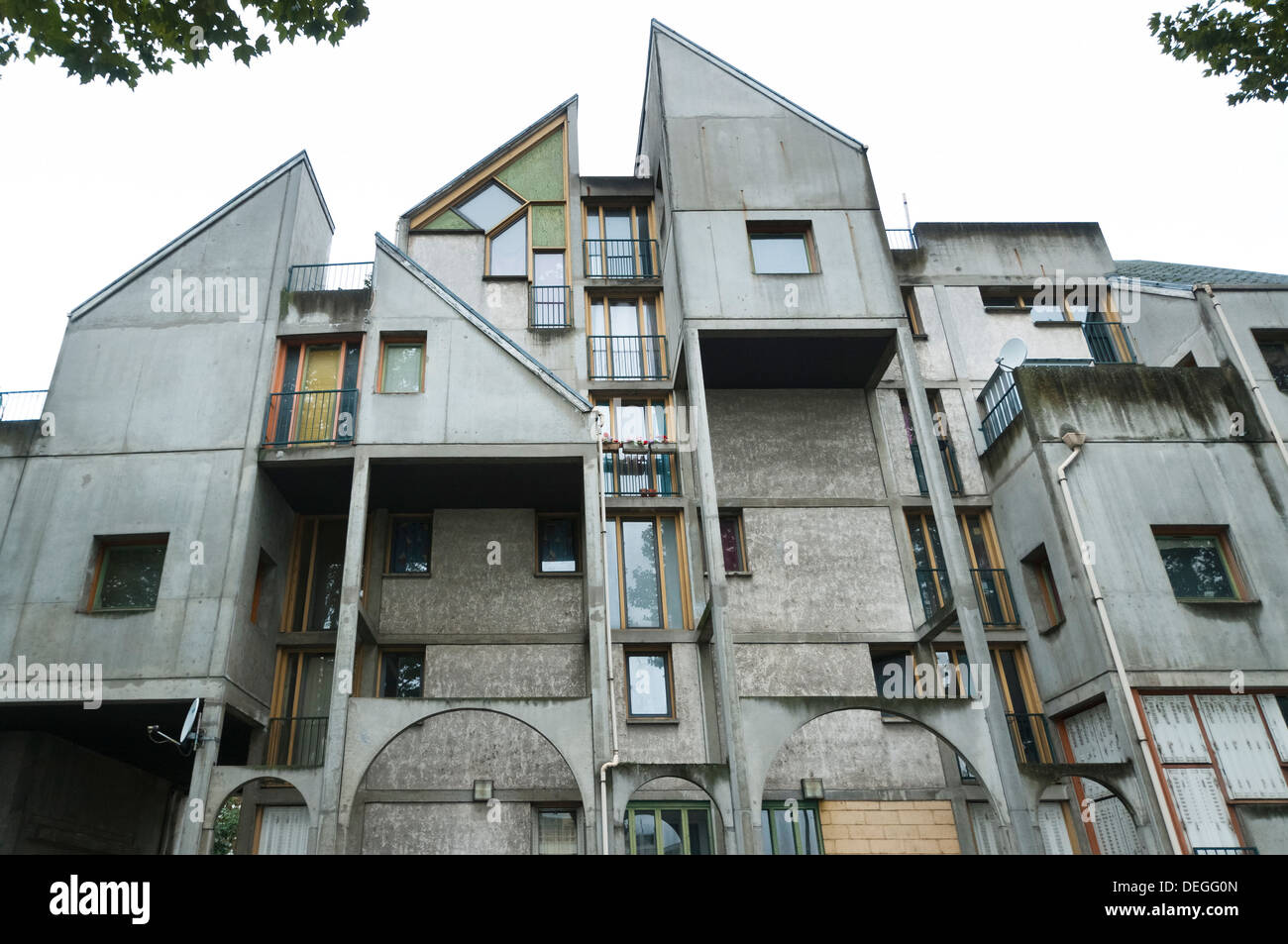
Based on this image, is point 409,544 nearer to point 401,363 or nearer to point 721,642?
point 401,363

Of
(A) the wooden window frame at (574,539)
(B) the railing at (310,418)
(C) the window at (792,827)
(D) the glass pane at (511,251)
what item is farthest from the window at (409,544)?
(C) the window at (792,827)

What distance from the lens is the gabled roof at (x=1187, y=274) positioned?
19469mm

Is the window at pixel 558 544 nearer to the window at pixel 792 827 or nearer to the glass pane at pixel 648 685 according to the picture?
the glass pane at pixel 648 685

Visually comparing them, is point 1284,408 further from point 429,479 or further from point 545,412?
point 429,479

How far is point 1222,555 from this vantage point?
15.5m

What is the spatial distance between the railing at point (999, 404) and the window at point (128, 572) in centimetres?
1579

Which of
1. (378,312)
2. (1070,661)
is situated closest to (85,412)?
(378,312)

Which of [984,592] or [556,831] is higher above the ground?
[984,592]

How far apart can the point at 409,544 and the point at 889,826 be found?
10316mm

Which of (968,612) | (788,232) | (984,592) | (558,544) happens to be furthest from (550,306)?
(984,592)

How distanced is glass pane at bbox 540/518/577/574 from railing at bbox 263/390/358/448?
4.35 metres

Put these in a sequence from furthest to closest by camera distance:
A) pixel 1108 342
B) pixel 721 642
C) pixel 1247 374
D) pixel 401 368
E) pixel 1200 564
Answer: pixel 1108 342
pixel 1247 374
pixel 401 368
pixel 1200 564
pixel 721 642
